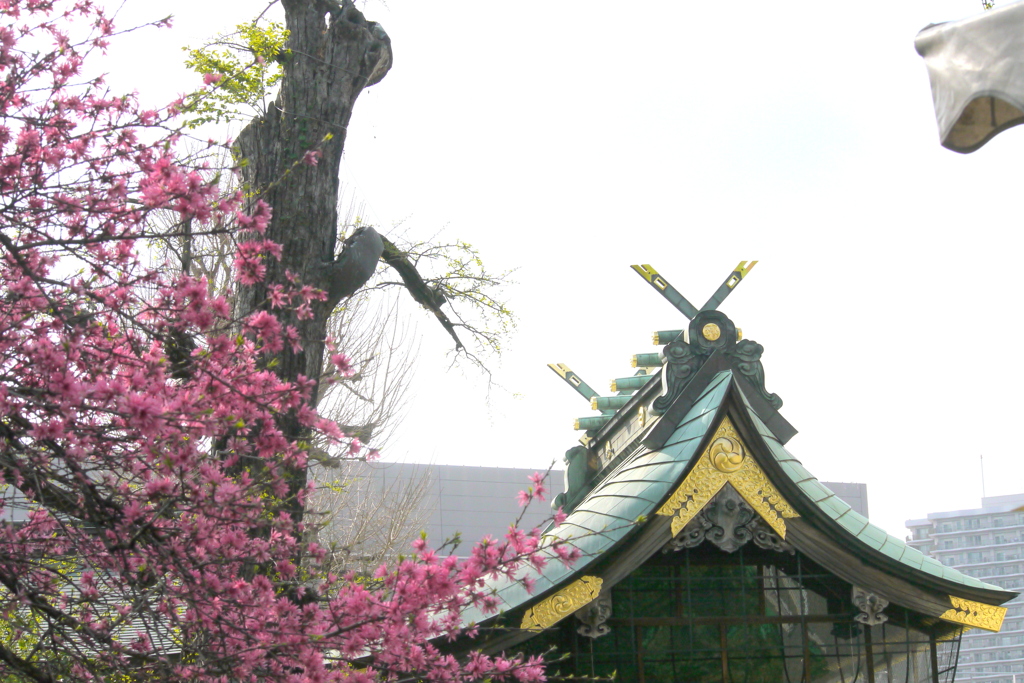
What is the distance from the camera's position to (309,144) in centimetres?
669

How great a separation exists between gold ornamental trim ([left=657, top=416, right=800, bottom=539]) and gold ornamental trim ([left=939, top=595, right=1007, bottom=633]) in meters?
1.39

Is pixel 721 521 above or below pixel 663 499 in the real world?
below

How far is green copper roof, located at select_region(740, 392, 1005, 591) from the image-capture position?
781 cm

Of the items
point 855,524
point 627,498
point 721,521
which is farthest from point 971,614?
point 627,498

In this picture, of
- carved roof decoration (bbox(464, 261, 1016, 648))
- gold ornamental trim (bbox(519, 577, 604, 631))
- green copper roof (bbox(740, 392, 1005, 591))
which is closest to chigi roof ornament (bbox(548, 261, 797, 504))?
carved roof decoration (bbox(464, 261, 1016, 648))

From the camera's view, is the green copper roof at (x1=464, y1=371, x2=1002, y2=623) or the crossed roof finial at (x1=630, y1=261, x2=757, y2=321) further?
the crossed roof finial at (x1=630, y1=261, x2=757, y2=321)

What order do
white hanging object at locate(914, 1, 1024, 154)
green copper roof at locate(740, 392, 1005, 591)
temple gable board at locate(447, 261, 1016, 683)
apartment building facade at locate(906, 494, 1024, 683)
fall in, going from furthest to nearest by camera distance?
apartment building facade at locate(906, 494, 1024, 683) → green copper roof at locate(740, 392, 1005, 591) → temple gable board at locate(447, 261, 1016, 683) → white hanging object at locate(914, 1, 1024, 154)

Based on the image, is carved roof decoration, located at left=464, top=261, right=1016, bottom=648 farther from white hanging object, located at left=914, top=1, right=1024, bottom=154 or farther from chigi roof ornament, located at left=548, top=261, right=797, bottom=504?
white hanging object, located at left=914, top=1, right=1024, bottom=154

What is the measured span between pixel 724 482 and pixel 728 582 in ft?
2.83

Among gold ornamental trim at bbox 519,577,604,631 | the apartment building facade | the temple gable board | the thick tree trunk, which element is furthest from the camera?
the apartment building facade

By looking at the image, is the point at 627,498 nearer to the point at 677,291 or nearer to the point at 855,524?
the point at 855,524

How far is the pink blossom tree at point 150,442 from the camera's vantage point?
12.3 ft

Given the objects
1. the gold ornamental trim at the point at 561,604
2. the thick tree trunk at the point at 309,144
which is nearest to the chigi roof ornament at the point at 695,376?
the gold ornamental trim at the point at 561,604

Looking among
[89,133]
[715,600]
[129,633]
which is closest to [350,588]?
[89,133]
